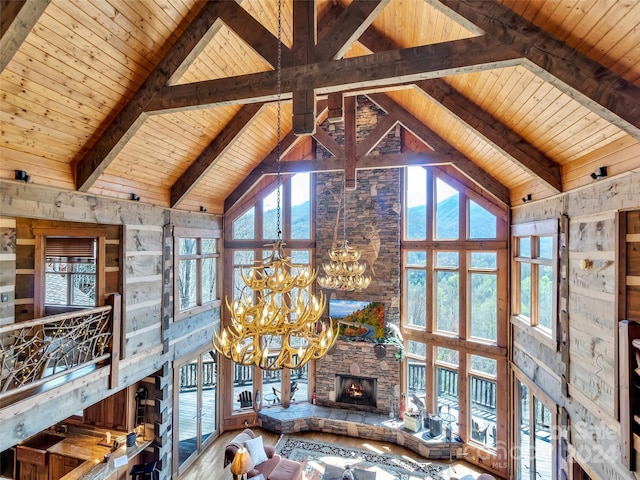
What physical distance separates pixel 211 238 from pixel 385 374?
19.3 ft

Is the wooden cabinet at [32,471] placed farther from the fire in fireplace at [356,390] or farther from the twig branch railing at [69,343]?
the fire in fireplace at [356,390]

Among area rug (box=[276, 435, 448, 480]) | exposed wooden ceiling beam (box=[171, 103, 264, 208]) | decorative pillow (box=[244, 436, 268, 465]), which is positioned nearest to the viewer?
decorative pillow (box=[244, 436, 268, 465])

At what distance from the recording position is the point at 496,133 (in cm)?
503

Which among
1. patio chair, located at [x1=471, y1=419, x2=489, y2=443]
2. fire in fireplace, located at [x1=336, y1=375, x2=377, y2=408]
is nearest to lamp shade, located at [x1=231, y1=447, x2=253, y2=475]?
fire in fireplace, located at [x1=336, y1=375, x2=377, y2=408]

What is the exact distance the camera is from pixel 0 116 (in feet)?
11.9

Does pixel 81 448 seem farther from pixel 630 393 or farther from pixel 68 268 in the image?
pixel 630 393

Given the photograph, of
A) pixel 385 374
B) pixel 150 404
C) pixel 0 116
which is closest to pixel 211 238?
pixel 150 404

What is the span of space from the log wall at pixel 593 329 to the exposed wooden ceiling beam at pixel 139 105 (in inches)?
214

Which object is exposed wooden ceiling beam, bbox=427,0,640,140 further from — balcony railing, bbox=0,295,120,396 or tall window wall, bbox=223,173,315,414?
tall window wall, bbox=223,173,315,414

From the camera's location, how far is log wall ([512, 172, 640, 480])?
366 cm

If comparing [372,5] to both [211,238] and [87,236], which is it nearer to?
[87,236]

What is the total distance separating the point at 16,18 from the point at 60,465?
6.87 meters

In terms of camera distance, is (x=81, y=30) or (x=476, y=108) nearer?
(x=81, y=30)

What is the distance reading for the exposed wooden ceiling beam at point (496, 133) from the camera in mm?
4941
